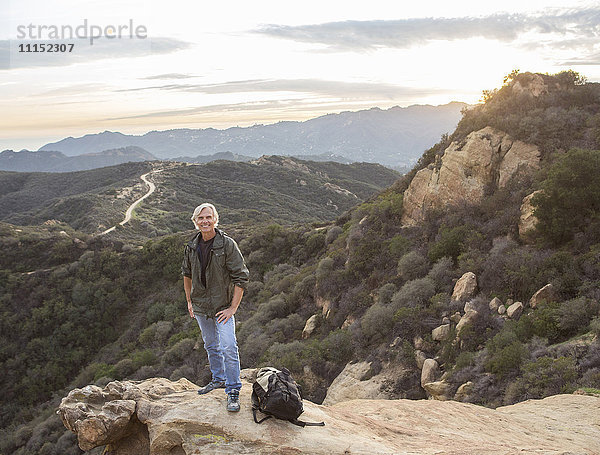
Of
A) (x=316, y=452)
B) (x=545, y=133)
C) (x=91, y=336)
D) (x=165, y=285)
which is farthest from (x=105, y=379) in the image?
(x=545, y=133)

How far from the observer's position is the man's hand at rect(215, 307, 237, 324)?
479cm

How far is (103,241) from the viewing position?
3734cm

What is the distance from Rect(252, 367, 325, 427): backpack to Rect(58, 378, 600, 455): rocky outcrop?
0.10 m

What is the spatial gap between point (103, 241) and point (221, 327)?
37224 millimetres

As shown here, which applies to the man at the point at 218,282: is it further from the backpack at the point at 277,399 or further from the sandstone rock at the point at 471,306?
the sandstone rock at the point at 471,306

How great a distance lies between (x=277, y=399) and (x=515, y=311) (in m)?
7.49

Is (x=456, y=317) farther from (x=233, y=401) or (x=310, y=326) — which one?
(x=233, y=401)

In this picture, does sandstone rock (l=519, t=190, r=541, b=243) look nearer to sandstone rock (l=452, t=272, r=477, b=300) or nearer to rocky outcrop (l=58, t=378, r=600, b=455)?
sandstone rock (l=452, t=272, r=477, b=300)

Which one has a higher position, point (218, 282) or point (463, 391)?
point (218, 282)

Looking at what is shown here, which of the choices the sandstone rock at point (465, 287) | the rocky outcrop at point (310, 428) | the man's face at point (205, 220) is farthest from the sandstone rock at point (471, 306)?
the man's face at point (205, 220)

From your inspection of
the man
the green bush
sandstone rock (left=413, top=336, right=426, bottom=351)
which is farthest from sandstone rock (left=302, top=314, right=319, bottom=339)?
the man

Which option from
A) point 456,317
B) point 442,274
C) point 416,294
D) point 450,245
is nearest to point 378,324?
point 416,294

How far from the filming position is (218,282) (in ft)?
16.0

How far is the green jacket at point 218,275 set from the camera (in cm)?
484
